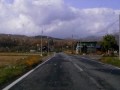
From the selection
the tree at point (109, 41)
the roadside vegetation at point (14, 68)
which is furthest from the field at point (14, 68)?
the tree at point (109, 41)

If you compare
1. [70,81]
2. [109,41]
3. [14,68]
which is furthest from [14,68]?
[109,41]

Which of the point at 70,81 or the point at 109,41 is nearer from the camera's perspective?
the point at 70,81

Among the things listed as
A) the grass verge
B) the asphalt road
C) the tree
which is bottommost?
the asphalt road

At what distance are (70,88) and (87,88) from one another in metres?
0.70

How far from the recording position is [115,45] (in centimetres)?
13088

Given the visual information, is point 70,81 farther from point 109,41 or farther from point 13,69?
point 109,41

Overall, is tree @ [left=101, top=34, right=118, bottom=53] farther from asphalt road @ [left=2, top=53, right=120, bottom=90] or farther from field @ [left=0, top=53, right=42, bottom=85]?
asphalt road @ [left=2, top=53, right=120, bottom=90]

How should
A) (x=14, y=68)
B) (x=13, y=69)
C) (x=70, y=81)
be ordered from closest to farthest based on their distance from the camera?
(x=70, y=81) < (x=13, y=69) < (x=14, y=68)

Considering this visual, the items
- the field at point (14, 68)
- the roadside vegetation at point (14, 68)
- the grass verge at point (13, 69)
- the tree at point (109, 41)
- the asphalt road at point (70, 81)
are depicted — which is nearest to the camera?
the asphalt road at point (70, 81)

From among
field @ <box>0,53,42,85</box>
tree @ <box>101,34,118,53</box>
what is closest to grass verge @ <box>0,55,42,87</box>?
field @ <box>0,53,42,85</box>

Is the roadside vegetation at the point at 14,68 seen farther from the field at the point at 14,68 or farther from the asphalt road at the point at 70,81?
the asphalt road at the point at 70,81

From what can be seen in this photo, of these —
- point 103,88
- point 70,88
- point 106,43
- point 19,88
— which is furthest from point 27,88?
point 106,43

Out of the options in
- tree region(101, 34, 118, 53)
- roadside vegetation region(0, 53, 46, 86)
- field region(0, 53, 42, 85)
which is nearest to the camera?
roadside vegetation region(0, 53, 46, 86)

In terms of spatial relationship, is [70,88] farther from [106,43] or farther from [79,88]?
[106,43]
